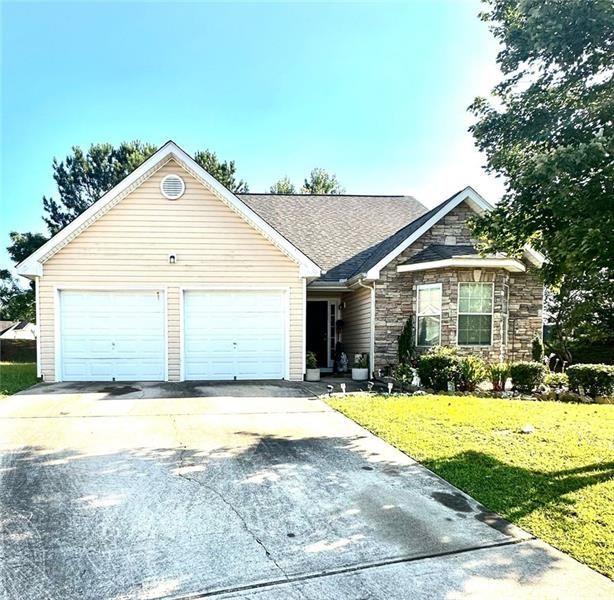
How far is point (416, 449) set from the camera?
6.29 metres

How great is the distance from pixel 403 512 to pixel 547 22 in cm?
597

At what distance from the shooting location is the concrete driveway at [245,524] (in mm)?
Result: 3121

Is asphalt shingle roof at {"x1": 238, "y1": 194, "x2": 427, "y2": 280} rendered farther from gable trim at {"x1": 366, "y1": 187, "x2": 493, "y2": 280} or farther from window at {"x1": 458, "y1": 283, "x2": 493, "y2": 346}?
window at {"x1": 458, "y1": 283, "x2": 493, "y2": 346}

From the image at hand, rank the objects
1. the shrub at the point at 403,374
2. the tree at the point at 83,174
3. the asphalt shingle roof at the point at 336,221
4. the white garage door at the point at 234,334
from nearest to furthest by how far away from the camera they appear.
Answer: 1. the shrub at the point at 403,374
2. the white garage door at the point at 234,334
3. the asphalt shingle roof at the point at 336,221
4. the tree at the point at 83,174

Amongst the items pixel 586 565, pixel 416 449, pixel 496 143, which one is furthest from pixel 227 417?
pixel 496 143

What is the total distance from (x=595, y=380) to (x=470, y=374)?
3.00 m

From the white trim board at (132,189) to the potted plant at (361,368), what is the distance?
3.15m

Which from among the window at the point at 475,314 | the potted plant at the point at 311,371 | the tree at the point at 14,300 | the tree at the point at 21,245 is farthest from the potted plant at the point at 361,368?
the tree at the point at 14,300

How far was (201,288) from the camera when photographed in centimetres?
1195

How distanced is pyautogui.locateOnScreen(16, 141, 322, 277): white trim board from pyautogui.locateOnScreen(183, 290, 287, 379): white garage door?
1322 mm

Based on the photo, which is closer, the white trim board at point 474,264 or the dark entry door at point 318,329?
the white trim board at point 474,264

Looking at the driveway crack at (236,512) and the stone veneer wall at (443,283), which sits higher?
the stone veneer wall at (443,283)

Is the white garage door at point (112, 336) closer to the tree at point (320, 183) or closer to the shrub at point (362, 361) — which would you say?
the shrub at point (362, 361)

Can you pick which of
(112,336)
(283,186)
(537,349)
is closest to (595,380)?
(537,349)
